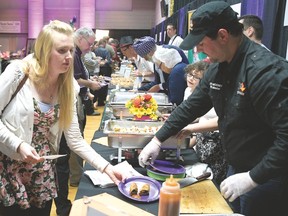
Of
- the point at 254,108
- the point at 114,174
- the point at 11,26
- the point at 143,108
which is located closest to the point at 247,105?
the point at 254,108

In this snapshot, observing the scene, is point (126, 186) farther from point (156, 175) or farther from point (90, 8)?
point (90, 8)

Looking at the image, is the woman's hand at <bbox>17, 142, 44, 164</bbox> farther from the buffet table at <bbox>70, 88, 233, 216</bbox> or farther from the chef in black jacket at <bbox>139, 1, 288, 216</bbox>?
the chef in black jacket at <bbox>139, 1, 288, 216</bbox>

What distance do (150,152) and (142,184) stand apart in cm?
19

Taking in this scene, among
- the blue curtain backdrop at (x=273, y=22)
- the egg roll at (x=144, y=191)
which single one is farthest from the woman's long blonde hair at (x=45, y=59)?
the blue curtain backdrop at (x=273, y=22)

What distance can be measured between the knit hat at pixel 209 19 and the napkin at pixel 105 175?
569mm

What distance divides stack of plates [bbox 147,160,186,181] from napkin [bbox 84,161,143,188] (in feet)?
0.20

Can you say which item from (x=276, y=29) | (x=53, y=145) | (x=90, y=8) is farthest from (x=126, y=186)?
(x=90, y=8)

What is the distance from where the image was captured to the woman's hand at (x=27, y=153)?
4.00 ft

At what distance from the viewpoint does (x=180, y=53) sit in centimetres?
260

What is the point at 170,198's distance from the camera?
0.79 meters

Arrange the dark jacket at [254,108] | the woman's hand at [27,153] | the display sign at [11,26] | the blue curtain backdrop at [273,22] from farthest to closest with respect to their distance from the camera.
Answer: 1. the display sign at [11,26]
2. the blue curtain backdrop at [273,22]
3. the woman's hand at [27,153]
4. the dark jacket at [254,108]

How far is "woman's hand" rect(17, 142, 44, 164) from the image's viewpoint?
122cm

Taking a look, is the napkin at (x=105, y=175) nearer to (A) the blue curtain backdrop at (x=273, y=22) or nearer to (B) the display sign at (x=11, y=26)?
(A) the blue curtain backdrop at (x=273, y=22)

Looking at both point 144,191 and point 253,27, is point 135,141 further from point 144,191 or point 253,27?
point 253,27
